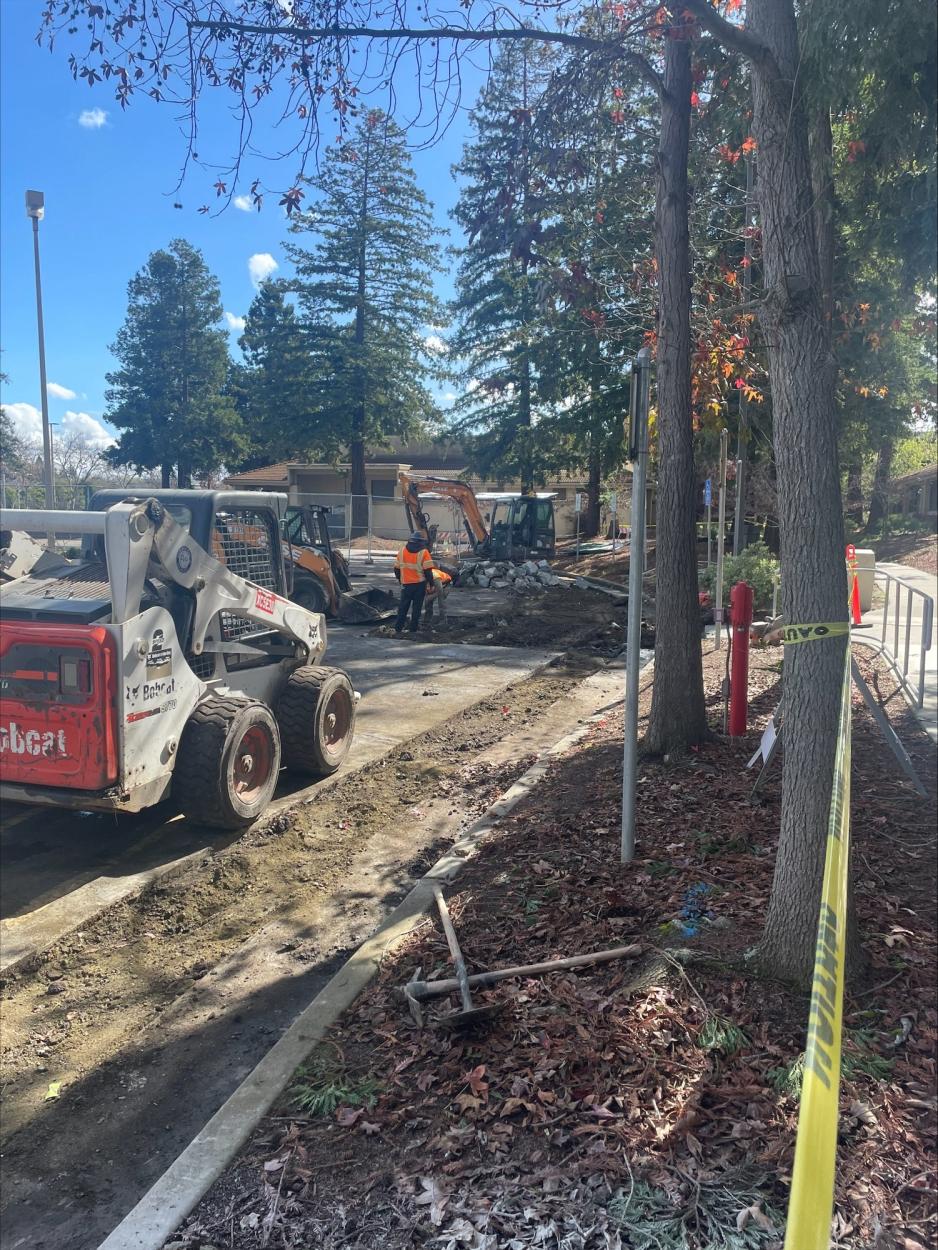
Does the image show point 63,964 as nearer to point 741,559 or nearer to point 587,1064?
point 587,1064

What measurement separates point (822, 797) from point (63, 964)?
13.2ft

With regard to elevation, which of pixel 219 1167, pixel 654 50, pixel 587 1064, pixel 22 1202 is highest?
pixel 654 50

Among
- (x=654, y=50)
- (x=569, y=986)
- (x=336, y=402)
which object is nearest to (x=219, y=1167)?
(x=569, y=986)

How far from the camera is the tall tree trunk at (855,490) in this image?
2345cm

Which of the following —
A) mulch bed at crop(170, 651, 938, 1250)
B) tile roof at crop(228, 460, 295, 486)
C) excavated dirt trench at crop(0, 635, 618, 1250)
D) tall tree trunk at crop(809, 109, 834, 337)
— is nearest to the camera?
mulch bed at crop(170, 651, 938, 1250)

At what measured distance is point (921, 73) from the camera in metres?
4.66

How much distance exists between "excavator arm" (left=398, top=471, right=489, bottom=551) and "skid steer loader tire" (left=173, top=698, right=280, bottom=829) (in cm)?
1246

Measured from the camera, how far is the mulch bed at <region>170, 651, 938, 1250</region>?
8.73 feet

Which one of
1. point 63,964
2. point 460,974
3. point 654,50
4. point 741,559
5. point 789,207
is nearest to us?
point 789,207

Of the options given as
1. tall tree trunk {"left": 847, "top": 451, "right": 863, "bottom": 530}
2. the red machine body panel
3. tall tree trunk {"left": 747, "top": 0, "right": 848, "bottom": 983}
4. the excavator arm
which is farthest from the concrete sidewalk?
the excavator arm

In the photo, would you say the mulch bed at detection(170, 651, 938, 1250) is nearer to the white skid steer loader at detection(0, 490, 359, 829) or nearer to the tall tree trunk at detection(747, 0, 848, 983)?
the tall tree trunk at detection(747, 0, 848, 983)

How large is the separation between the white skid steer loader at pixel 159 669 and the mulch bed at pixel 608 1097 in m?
2.34

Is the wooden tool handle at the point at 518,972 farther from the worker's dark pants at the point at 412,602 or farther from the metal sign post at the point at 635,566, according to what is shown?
the worker's dark pants at the point at 412,602

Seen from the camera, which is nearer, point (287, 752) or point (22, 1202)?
point (22, 1202)
